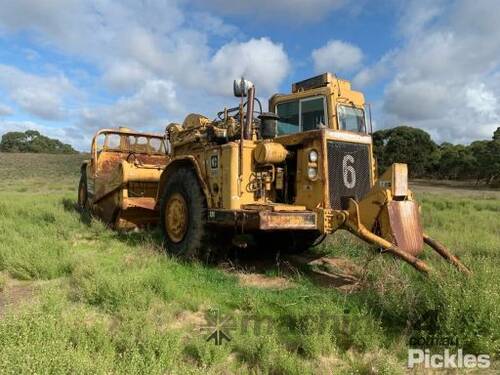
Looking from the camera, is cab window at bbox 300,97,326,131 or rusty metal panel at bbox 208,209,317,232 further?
cab window at bbox 300,97,326,131

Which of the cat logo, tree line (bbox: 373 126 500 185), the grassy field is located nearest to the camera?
the grassy field

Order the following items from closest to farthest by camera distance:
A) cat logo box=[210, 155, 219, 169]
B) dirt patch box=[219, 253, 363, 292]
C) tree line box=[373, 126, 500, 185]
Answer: dirt patch box=[219, 253, 363, 292] < cat logo box=[210, 155, 219, 169] < tree line box=[373, 126, 500, 185]

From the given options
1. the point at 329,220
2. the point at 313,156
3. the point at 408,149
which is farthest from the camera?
the point at 408,149

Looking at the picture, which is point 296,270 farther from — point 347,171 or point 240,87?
point 240,87

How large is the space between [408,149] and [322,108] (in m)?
44.5

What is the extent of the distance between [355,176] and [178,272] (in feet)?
8.95

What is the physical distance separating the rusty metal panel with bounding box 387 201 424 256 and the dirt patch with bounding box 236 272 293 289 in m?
1.51

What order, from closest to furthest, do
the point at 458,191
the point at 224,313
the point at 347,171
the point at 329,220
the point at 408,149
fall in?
1. the point at 224,313
2. the point at 329,220
3. the point at 347,171
4. the point at 458,191
5. the point at 408,149

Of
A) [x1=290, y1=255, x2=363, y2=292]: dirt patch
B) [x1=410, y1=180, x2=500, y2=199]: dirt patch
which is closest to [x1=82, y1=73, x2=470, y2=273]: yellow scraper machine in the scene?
[x1=290, y1=255, x2=363, y2=292]: dirt patch

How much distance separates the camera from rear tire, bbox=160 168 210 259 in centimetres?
672

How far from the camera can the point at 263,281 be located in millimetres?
6348

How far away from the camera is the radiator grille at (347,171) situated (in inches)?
241

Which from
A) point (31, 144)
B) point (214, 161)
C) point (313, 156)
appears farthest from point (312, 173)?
point (31, 144)

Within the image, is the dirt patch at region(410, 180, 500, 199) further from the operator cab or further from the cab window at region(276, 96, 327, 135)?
the cab window at region(276, 96, 327, 135)
